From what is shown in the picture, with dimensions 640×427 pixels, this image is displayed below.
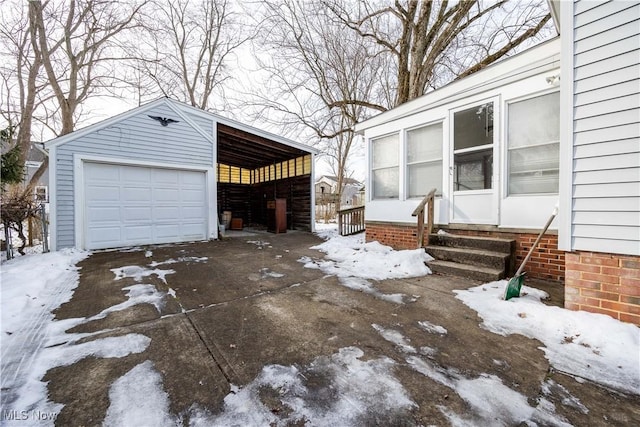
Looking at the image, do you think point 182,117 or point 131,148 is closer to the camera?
point 131,148

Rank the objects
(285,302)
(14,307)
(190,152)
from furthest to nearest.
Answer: (190,152) < (285,302) < (14,307)

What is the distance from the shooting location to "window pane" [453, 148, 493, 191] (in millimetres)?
4512

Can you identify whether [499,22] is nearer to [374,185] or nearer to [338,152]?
[374,185]

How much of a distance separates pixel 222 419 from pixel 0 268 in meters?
5.56

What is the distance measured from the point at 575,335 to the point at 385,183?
4.19 meters

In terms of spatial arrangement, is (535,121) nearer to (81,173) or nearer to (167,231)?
(167,231)

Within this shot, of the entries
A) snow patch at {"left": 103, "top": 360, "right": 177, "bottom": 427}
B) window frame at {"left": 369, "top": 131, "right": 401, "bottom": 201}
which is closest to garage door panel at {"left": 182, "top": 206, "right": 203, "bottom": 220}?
window frame at {"left": 369, "top": 131, "right": 401, "bottom": 201}

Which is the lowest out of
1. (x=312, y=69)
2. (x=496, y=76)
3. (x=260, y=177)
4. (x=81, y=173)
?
(x=81, y=173)

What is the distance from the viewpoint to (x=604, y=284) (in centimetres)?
227

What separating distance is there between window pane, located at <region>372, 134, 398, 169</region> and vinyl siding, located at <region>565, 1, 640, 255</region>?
132 inches

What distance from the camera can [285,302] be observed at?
2863mm

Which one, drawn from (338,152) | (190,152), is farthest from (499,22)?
(190,152)

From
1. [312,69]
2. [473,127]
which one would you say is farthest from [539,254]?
[312,69]

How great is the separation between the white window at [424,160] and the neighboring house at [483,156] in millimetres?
20
